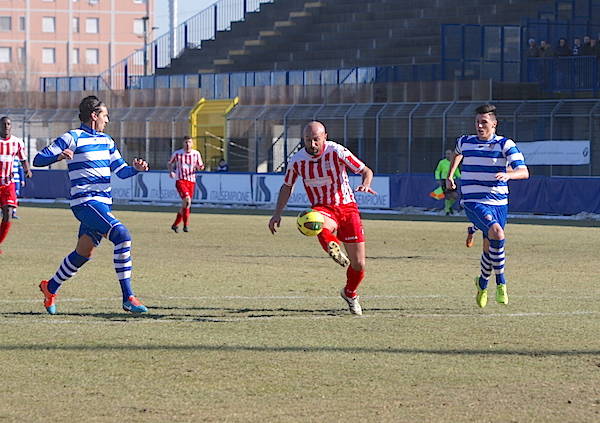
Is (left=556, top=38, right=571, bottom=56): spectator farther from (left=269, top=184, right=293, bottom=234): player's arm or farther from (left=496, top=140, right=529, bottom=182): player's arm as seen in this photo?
(left=269, top=184, right=293, bottom=234): player's arm

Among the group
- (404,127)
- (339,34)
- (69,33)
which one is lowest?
(404,127)

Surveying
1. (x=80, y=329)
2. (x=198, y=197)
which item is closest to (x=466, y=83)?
(x=198, y=197)

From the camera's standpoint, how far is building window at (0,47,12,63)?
126 meters

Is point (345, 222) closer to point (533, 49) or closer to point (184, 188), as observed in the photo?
point (184, 188)

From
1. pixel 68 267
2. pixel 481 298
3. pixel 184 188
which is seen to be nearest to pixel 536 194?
pixel 184 188

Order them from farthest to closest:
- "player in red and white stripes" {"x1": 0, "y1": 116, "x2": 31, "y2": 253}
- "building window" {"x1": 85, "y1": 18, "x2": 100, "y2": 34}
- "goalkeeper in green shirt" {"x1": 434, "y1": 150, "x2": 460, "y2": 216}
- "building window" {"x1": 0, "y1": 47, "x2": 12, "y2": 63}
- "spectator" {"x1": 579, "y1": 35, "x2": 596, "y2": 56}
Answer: "building window" {"x1": 85, "y1": 18, "x2": 100, "y2": 34}, "building window" {"x1": 0, "y1": 47, "x2": 12, "y2": 63}, "spectator" {"x1": 579, "y1": 35, "x2": 596, "y2": 56}, "goalkeeper in green shirt" {"x1": 434, "y1": 150, "x2": 460, "y2": 216}, "player in red and white stripes" {"x1": 0, "y1": 116, "x2": 31, "y2": 253}

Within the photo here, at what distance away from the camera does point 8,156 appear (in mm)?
22188

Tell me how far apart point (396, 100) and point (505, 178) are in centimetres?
2839

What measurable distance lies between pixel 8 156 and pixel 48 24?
10933cm

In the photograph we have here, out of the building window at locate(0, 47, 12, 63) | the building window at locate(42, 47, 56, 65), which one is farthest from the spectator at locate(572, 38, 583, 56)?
the building window at locate(42, 47, 56, 65)

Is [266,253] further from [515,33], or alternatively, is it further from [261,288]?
[515,33]

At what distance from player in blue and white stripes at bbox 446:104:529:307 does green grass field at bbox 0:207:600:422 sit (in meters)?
0.60

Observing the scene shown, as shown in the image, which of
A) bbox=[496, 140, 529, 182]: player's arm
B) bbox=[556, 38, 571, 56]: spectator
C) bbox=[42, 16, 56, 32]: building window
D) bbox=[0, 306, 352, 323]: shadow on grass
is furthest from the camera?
bbox=[42, 16, 56, 32]: building window

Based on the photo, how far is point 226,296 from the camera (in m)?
14.1
